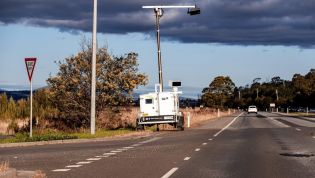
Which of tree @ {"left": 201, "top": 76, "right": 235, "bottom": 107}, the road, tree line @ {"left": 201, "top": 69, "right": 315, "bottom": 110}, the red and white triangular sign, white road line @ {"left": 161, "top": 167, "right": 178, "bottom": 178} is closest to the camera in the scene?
white road line @ {"left": 161, "top": 167, "right": 178, "bottom": 178}

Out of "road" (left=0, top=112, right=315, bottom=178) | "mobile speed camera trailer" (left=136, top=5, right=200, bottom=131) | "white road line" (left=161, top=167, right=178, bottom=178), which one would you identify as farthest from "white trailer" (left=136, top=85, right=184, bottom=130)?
"white road line" (left=161, top=167, right=178, bottom=178)

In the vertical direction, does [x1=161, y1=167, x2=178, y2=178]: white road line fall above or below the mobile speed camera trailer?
below

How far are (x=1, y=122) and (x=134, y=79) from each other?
804 centimetres

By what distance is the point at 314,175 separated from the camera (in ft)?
42.6

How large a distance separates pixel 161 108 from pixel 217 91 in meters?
104

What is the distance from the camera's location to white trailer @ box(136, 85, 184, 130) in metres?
33.1

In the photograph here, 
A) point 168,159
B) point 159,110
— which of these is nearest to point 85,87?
point 159,110

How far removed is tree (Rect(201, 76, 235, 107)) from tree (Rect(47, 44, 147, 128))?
10016cm

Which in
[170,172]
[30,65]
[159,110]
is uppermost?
[30,65]

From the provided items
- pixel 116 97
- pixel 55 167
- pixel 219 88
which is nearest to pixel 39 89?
pixel 116 97

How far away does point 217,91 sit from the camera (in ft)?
449

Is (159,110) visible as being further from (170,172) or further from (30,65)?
(170,172)

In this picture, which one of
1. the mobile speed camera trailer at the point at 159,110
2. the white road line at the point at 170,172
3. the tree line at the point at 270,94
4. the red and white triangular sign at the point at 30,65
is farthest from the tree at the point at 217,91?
the white road line at the point at 170,172

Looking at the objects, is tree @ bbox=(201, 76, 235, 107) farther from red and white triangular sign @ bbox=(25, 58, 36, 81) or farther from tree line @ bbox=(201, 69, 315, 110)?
red and white triangular sign @ bbox=(25, 58, 36, 81)
